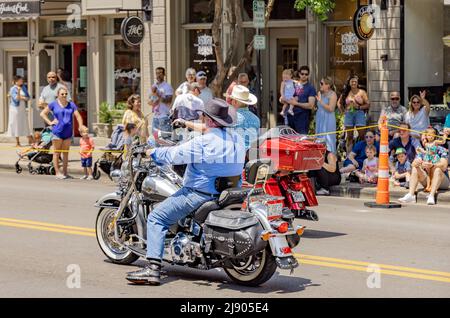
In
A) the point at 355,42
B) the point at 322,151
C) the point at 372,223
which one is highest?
the point at 355,42

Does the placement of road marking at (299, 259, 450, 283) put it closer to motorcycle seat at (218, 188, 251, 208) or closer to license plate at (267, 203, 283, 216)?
license plate at (267, 203, 283, 216)

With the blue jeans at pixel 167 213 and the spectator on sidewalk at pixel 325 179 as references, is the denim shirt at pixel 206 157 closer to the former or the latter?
the blue jeans at pixel 167 213

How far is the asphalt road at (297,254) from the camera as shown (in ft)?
30.9

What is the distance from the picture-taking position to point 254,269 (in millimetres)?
9461

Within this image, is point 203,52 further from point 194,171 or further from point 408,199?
point 194,171

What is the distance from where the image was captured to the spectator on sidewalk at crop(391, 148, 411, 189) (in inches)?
695

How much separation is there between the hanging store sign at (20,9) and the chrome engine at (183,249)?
60.0ft

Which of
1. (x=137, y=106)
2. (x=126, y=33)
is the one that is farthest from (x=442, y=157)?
(x=126, y=33)

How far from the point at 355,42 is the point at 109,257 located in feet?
42.3

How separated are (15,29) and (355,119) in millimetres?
11824

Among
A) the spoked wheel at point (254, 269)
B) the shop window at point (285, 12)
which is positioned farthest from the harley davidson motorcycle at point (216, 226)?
the shop window at point (285, 12)

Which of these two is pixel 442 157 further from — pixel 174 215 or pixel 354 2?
pixel 174 215

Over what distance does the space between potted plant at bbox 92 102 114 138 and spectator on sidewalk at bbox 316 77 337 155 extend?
7641mm

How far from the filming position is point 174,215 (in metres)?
9.56
